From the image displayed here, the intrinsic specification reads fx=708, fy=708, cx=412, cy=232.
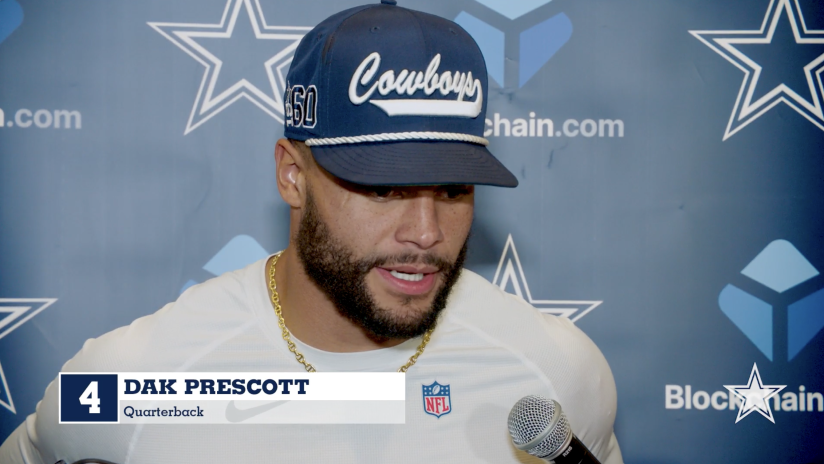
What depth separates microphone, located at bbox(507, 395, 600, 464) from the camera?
2.89 feet

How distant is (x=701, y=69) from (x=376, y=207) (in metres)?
0.93

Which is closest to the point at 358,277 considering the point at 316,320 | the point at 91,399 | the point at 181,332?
the point at 316,320

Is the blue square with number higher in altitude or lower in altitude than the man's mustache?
lower

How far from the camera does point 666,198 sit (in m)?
1.58

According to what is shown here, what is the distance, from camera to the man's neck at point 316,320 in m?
1.16

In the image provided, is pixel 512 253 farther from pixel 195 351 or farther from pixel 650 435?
pixel 195 351

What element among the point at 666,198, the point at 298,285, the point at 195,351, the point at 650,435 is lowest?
the point at 650,435

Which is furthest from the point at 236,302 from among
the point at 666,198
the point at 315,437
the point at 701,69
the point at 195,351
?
the point at 701,69

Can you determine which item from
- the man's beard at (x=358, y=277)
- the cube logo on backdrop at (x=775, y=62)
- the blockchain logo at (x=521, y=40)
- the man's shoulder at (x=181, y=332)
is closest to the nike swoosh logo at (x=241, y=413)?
the man's shoulder at (x=181, y=332)

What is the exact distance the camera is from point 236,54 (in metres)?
1.56

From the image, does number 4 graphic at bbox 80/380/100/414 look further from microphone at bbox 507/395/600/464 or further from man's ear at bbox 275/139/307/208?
microphone at bbox 507/395/600/464

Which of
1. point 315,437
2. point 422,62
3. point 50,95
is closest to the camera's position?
point 422,62

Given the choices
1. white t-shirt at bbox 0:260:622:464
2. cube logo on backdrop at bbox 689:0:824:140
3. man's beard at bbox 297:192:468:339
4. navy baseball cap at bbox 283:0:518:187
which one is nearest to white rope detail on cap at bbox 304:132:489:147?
navy baseball cap at bbox 283:0:518:187

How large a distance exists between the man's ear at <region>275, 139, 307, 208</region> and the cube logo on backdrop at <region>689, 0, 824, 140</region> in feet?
3.15
